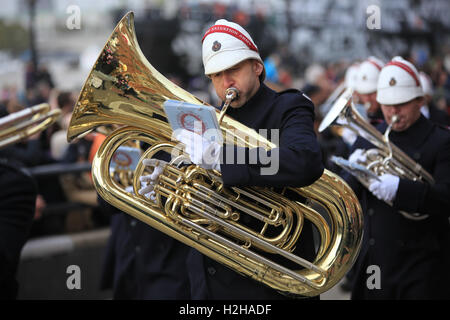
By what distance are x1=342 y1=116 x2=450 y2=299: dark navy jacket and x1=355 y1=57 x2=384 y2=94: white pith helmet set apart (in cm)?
132

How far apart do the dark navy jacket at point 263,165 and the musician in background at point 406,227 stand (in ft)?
3.72

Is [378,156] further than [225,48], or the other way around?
[378,156]

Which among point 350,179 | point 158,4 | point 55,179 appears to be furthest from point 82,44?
point 350,179

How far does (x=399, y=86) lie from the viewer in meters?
3.66

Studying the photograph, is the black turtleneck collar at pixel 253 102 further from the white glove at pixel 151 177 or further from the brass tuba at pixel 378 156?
the brass tuba at pixel 378 156

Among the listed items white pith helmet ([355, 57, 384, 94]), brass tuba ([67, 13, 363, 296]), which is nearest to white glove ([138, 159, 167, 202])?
brass tuba ([67, 13, 363, 296])

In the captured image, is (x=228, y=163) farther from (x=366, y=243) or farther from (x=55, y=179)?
(x=55, y=179)

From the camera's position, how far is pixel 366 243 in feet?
12.7

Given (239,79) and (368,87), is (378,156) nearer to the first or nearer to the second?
(239,79)

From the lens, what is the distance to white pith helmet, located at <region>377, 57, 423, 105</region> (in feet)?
11.9

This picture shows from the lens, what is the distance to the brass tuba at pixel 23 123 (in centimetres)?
306

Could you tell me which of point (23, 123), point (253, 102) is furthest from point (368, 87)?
point (23, 123)

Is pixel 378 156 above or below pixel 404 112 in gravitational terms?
below

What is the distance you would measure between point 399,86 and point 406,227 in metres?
0.90
